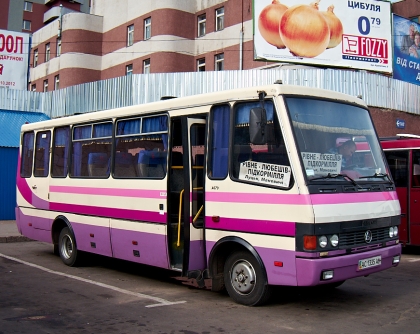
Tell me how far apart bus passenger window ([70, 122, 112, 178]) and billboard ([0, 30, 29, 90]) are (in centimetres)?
1777

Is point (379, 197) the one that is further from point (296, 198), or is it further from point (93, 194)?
point (93, 194)

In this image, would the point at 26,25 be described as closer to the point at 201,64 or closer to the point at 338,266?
the point at 201,64

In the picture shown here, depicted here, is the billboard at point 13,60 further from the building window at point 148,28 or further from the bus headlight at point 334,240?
the bus headlight at point 334,240

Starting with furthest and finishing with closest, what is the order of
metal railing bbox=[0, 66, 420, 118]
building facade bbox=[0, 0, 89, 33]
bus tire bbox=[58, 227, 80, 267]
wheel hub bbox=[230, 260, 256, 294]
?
building facade bbox=[0, 0, 89, 33] < metal railing bbox=[0, 66, 420, 118] < bus tire bbox=[58, 227, 80, 267] < wheel hub bbox=[230, 260, 256, 294]

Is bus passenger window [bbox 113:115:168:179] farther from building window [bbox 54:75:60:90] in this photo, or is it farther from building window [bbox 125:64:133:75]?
building window [bbox 54:75:60:90]

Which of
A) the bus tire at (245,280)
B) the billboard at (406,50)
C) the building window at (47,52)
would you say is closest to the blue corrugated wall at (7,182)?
the bus tire at (245,280)

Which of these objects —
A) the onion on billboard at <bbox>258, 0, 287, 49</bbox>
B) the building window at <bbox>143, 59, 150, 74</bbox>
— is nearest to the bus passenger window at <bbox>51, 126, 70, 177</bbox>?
the onion on billboard at <bbox>258, 0, 287, 49</bbox>

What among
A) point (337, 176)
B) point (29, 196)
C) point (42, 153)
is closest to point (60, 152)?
point (42, 153)

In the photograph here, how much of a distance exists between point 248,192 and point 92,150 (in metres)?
4.18

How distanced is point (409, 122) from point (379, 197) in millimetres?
17949

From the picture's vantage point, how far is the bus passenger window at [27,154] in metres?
11.9

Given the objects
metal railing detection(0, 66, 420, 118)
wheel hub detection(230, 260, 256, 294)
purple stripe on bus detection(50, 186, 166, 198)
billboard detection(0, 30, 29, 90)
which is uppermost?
billboard detection(0, 30, 29, 90)

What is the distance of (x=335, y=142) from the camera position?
22.3ft

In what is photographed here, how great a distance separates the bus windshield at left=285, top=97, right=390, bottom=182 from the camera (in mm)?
6512
